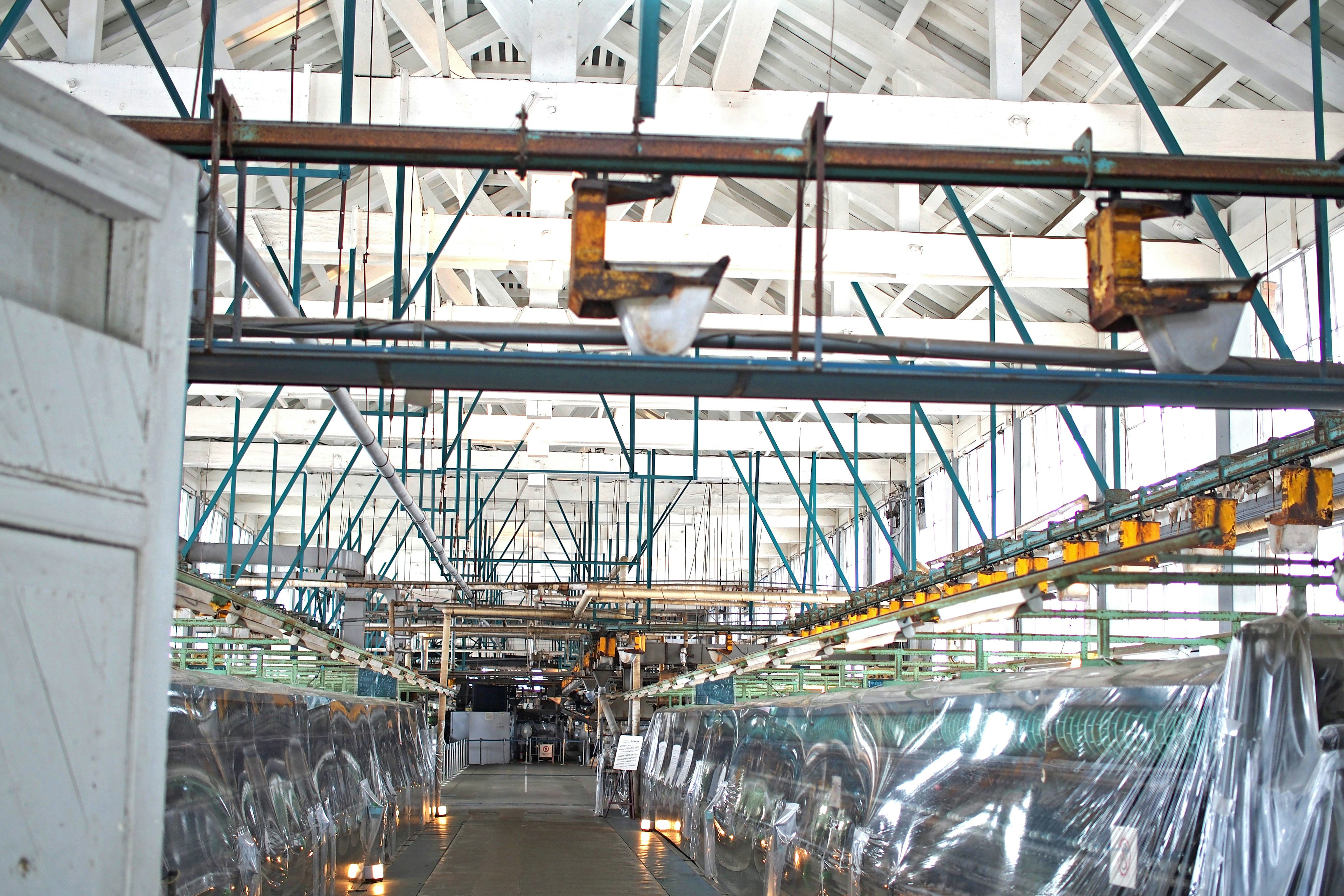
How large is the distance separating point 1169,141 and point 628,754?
15.1 metres

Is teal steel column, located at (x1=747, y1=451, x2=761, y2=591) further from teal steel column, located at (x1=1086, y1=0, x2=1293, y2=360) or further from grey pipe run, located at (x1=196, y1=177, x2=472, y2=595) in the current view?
teal steel column, located at (x1=1086, y1=0, x2=1293, y2=360)

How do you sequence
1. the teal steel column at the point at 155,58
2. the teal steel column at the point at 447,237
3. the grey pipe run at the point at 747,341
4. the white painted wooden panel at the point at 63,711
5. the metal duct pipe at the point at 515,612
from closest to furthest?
the white painted wooden panel at the point at 63,711, the grey pipe run at the point at 747,341, the teal steel column at the point at 155,58, the teal steel column at the point at 447,237, the metal duct pipe at the point at 515,612

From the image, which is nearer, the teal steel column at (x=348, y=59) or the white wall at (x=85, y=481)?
the white wall at (x=85, y=481)

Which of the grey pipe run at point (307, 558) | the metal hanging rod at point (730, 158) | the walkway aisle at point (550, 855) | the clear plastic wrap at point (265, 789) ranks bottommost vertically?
the walkway aisle at point (550, 855)

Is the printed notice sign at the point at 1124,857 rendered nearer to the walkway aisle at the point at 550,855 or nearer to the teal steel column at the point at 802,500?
the walkway aisle at the point at 550,855

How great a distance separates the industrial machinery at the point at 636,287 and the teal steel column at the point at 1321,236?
2.71m

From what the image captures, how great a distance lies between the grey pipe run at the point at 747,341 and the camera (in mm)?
→ 5719

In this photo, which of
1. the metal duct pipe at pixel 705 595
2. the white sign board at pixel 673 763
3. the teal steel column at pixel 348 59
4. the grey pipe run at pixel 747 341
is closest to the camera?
the grey pipe run at pixel 747 341

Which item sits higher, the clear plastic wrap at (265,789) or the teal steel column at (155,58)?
the teal steel column at (155,58)

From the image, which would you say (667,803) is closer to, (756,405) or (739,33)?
(756,405)

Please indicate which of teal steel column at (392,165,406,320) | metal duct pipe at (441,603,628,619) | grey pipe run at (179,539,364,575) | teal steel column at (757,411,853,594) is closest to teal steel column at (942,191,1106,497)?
teal steel column at (392,165,406,320)

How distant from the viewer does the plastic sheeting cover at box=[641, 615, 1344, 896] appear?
13.5 feet

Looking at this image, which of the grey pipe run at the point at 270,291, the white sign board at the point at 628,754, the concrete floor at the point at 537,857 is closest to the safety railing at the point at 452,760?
the concrete floor at the point at 537,857

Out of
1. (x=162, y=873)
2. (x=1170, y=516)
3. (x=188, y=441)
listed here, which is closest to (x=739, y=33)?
(x=1170, y=516)
